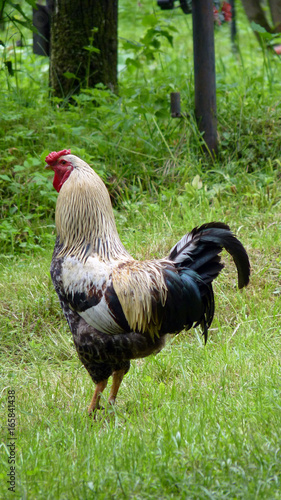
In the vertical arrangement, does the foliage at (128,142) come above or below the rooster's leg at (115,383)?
above

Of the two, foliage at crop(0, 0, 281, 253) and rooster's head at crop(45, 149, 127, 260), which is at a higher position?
rooster's head at crop(45, 149, 127, 260)

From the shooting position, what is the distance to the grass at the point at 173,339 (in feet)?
7.89

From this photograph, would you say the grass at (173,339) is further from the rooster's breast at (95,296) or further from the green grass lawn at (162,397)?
the rooster's breast at (95,296)

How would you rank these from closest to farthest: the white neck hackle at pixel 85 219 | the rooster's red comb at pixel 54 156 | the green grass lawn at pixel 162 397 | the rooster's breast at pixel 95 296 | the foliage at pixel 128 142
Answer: the green grass lawn at pixel 162 397 < the rooster's breast at pixel 95 296 < the white neck hackle at pixel 85 219 < the rooster's red comb at pixel 54 156 < the foliage at pixel 128 142

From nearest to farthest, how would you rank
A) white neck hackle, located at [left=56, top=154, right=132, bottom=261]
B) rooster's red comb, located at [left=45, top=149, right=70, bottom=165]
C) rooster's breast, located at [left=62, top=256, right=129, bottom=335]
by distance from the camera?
rooster's breast, located at [left=62, top=256, right=129, bottom=335]
white neck hackle, located at [left=56, top=154, right=132, bottom=261]
rooster's red comb, located at [left=45, top=149, right=70, bottom=165]

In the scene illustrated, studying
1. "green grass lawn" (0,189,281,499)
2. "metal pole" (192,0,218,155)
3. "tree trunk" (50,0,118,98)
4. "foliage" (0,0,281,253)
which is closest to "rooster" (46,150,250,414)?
"green grass lawn" (0,189,281,499)

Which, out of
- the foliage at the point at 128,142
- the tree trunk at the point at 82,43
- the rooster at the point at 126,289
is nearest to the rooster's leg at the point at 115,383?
the rooster at the point at 126,289

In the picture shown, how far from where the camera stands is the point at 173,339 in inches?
163

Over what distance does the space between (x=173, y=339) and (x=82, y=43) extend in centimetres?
397

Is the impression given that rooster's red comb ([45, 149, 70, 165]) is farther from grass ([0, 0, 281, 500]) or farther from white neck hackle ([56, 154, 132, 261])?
grass ([0, 0, 281, 500])

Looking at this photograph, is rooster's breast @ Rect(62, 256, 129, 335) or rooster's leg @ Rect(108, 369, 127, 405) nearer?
rooster's breast @ Rect(62, 256, 129, 335)

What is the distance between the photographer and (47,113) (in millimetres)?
6504

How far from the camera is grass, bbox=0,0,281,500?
2404 millimetres

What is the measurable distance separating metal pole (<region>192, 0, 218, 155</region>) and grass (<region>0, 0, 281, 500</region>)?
16 centimetres
